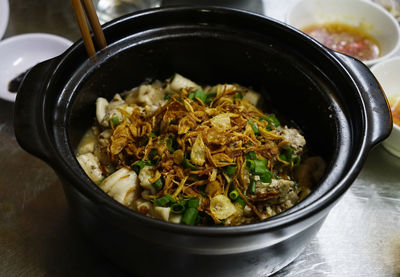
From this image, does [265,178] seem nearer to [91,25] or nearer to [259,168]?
[259,168]

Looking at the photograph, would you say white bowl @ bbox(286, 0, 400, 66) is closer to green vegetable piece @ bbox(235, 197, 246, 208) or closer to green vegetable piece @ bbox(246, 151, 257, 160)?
green vegetable piece @ bbox(246, 151, 257, 160)

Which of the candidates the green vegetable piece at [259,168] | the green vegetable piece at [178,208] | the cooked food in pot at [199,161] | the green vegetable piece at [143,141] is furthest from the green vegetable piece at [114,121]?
the green vegetable piece at [259,168]

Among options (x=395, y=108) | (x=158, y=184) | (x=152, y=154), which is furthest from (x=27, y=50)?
(x=395, y=108)

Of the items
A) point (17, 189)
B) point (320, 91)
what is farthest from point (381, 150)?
point (17, 189)

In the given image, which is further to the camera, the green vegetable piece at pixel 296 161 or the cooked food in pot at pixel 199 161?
the green vegetable piece at pixel 296 161

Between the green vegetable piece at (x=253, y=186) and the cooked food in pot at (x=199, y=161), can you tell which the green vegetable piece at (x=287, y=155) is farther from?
the green vegetable piece at (x=253, y=186)
